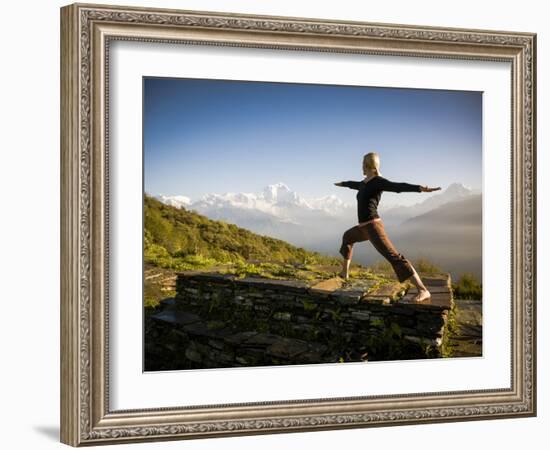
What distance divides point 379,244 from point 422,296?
0.53m

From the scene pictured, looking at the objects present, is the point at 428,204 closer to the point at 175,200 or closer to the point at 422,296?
the point at 422,296

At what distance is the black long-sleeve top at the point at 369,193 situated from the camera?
6.60 metres

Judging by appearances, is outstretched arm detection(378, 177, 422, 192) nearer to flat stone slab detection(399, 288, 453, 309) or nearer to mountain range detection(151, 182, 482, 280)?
mountain range detection(151, 182, 482, 280)

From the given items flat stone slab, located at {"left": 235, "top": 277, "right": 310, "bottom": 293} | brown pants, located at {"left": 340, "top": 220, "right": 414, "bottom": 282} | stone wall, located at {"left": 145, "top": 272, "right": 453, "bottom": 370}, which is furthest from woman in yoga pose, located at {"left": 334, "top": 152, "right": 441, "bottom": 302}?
flat stone slab, located at {"left": 235, "top": 277, "right": 310, "bottom": 293}

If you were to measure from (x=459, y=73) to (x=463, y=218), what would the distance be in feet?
3.74

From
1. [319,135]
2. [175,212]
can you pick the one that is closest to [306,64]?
[319,135]

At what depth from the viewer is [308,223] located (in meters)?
6.49

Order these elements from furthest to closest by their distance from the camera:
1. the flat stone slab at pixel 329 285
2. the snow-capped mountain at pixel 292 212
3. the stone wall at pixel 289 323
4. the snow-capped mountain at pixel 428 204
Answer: the snow-capped mountain at pixel 428 204
the flat stone slab at pixel 329 285
the snow-capped mountain at pixel 292 212
the stone wall at pixel 289 323

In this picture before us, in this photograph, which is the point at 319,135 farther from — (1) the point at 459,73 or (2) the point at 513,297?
(2) the point at 513,297

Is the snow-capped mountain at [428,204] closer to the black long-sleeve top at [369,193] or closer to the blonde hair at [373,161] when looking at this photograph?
the black long-sleeve top at [369,193]

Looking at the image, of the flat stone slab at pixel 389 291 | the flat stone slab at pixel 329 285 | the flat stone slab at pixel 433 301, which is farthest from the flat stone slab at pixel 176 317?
the flat stone slab at pixel 433 301

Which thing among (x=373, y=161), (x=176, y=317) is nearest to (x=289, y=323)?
(x=176, y=317)

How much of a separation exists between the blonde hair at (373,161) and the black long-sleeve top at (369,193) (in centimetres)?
6

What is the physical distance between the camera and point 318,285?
6.55 meters
